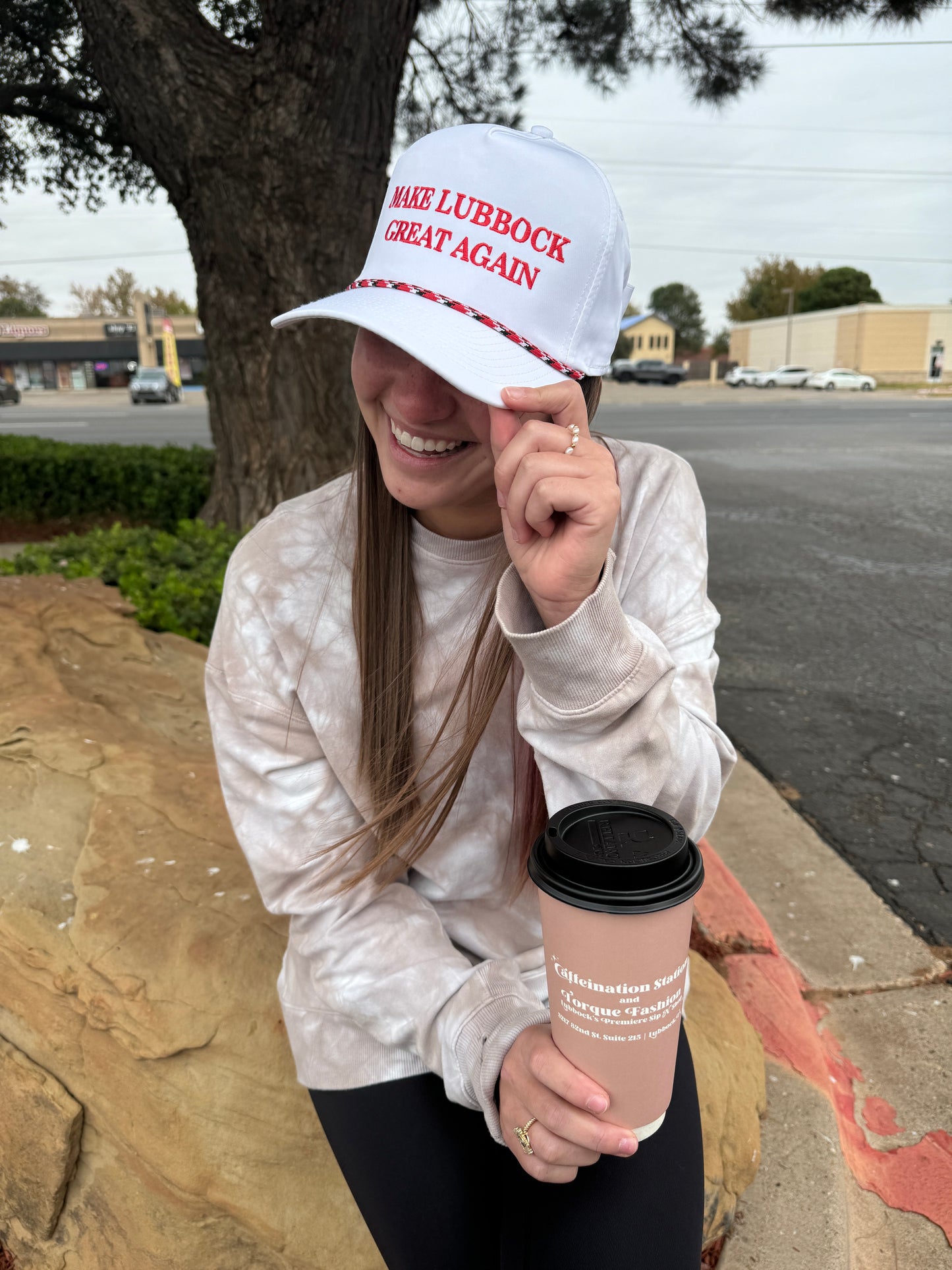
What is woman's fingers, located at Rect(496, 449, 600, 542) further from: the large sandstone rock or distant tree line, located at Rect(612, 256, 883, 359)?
distant tree line, located at Rect(612, 256, 883, 359)

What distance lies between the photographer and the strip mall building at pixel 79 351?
53656 mm

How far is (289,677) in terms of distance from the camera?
1.50 metres

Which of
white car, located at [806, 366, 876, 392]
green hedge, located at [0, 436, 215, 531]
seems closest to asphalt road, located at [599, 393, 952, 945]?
green hedge, located at [0, 436, 215, 531]

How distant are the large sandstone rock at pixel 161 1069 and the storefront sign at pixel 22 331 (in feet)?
196

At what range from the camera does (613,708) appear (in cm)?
108

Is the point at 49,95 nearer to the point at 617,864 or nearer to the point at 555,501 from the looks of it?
the point at 555,501

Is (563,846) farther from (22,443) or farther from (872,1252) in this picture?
(22,443)

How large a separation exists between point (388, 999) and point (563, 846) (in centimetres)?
59

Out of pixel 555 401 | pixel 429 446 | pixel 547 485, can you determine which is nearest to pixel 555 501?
pixel 547 485

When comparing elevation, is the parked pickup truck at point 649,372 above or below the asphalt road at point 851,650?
above

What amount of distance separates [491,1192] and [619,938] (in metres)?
0.70

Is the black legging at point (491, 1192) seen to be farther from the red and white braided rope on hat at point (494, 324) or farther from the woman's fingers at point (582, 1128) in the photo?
the red and white braided rope on hat at point (494, 324)

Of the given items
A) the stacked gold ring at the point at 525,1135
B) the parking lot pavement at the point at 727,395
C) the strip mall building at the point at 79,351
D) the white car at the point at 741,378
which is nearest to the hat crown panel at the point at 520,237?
the stacked gold ring at the point at 525,1135

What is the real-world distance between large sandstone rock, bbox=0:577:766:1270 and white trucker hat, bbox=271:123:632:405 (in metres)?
1.21
